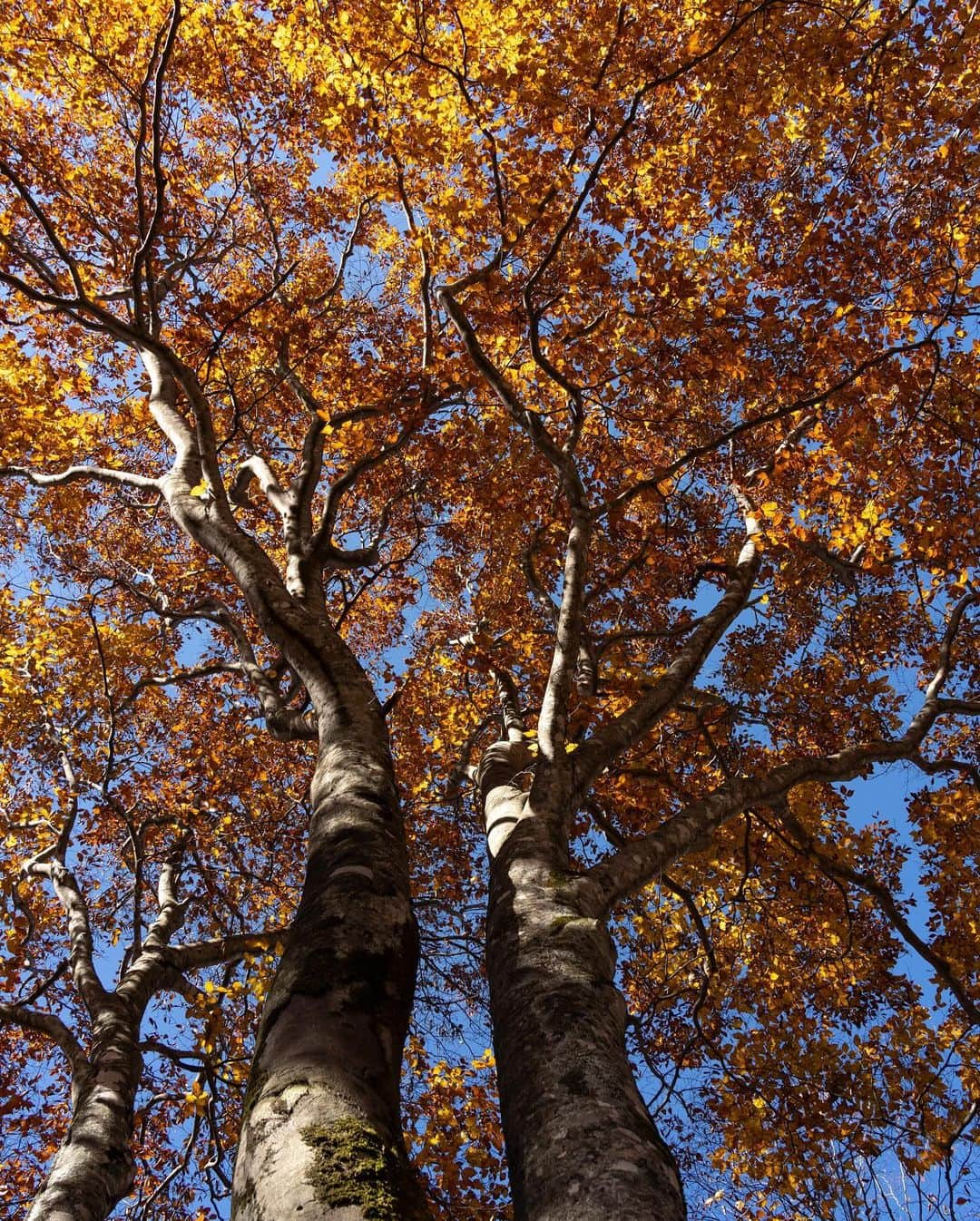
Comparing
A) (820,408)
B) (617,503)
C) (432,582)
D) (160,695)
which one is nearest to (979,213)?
(820,408)

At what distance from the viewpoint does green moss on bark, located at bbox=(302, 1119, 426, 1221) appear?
1936 mm

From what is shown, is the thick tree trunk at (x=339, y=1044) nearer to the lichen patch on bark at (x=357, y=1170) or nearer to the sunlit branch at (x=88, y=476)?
the lichen patch on bark at (x=357, y=1170)

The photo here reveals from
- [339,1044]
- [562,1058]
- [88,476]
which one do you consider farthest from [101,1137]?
[88,476]

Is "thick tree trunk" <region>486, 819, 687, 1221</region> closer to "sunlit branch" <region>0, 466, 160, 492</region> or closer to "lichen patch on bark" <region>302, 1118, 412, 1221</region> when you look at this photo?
"lichen patch on bark" <region>302, 1118, 412, 1221</region>

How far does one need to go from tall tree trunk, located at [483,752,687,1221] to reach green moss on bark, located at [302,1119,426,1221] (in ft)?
1.40

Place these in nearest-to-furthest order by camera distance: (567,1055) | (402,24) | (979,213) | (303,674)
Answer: (567,1055)
(303,674)
(402,24)
(979,213)

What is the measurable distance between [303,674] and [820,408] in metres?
7.01

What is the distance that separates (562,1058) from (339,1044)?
832 millimetres

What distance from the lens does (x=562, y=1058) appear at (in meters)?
2.69

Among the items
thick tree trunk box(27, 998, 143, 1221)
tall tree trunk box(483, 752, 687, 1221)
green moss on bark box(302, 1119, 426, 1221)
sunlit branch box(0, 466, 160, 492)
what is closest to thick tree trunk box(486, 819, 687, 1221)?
tall tree trunk box(483, 752, 687, 1221)

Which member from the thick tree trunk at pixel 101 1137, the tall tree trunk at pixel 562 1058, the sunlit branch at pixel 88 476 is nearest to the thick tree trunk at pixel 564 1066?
the tall tree trunk at pixel 562 1058

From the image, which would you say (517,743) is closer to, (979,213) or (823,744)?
(823,744)

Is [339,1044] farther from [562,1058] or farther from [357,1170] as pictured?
[562,1058]

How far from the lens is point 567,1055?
106 inches
